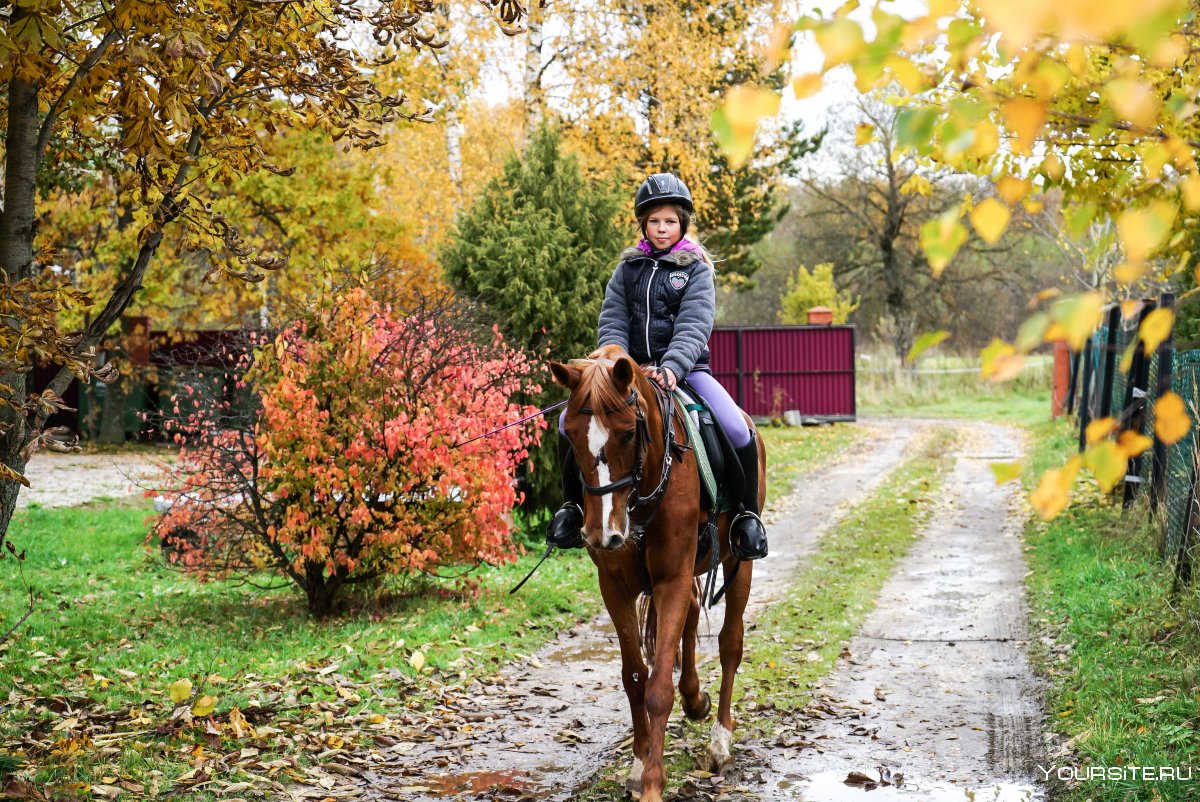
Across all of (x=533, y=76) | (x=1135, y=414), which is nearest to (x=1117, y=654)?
(x=1135, y=414)

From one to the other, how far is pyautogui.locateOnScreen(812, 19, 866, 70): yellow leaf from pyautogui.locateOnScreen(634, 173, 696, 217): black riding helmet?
3983mm

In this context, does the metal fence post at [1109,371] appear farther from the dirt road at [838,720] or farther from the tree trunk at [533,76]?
the tree trunk at [533,76]

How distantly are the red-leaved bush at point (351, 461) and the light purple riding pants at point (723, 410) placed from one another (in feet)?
9.27

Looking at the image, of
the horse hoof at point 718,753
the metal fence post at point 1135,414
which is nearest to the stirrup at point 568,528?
the horse hoof at point 718,753

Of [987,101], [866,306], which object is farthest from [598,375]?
[866,306]

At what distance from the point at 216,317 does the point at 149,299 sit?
163cm

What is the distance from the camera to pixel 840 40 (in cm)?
174

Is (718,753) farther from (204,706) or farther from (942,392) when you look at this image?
(942,392)

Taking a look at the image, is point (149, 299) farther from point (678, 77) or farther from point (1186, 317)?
point (1186, 317)

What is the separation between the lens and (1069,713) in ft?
18.8

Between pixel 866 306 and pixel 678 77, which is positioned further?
pixel 866 306

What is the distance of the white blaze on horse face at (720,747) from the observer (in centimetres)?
531

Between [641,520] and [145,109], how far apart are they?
9.48 ft

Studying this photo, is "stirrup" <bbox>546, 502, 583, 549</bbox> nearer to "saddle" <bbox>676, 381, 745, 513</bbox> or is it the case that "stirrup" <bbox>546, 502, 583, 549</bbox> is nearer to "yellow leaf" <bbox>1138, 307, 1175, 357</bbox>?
"saddle" <bbox>676, 381, 745, 513</bbox>
